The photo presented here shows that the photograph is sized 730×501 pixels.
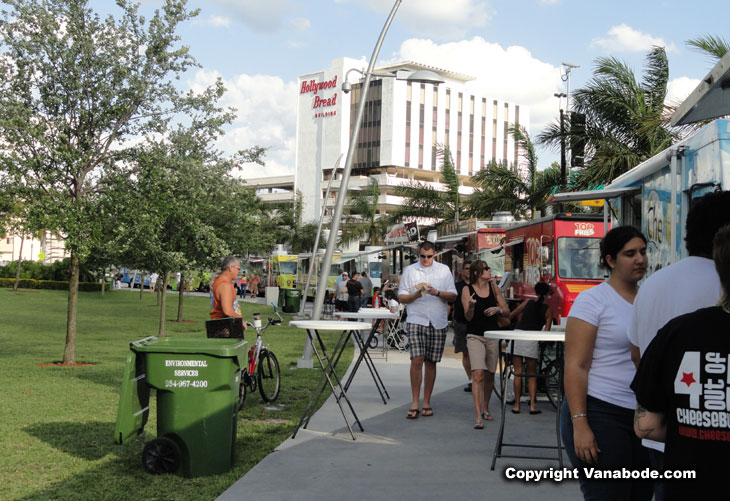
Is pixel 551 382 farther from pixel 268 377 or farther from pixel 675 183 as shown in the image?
pixel 675 183

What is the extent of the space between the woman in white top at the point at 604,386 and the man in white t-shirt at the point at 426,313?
5.05 meters

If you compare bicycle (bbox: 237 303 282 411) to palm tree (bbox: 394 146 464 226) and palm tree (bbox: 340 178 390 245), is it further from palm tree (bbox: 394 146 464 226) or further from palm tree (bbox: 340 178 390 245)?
palm tree (bbox: 340 178 390 245)

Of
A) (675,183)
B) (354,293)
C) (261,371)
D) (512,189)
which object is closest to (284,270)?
(512,189)

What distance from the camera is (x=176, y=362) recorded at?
6.12 metres

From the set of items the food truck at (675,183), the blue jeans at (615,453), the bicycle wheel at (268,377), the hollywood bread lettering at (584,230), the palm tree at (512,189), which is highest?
the palm tree at (512,189)

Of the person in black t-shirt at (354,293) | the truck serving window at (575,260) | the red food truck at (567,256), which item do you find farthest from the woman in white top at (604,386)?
the person in black t-shirt at (354,293)

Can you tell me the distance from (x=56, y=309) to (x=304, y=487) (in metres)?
30.9

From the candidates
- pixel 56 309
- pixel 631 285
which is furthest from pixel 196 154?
pixel 56 309

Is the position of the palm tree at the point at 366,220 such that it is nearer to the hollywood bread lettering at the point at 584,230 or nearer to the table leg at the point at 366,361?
the hollywood bread lettering at the point at 584,230

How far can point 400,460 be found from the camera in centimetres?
676

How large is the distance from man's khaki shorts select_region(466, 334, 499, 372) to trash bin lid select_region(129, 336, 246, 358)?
294cm

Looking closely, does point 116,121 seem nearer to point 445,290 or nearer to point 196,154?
point 196,154

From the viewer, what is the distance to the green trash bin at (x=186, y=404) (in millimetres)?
6086

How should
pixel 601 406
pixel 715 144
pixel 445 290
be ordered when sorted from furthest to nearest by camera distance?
pixel 445 290, pixel 715 144, pixel 601 406
